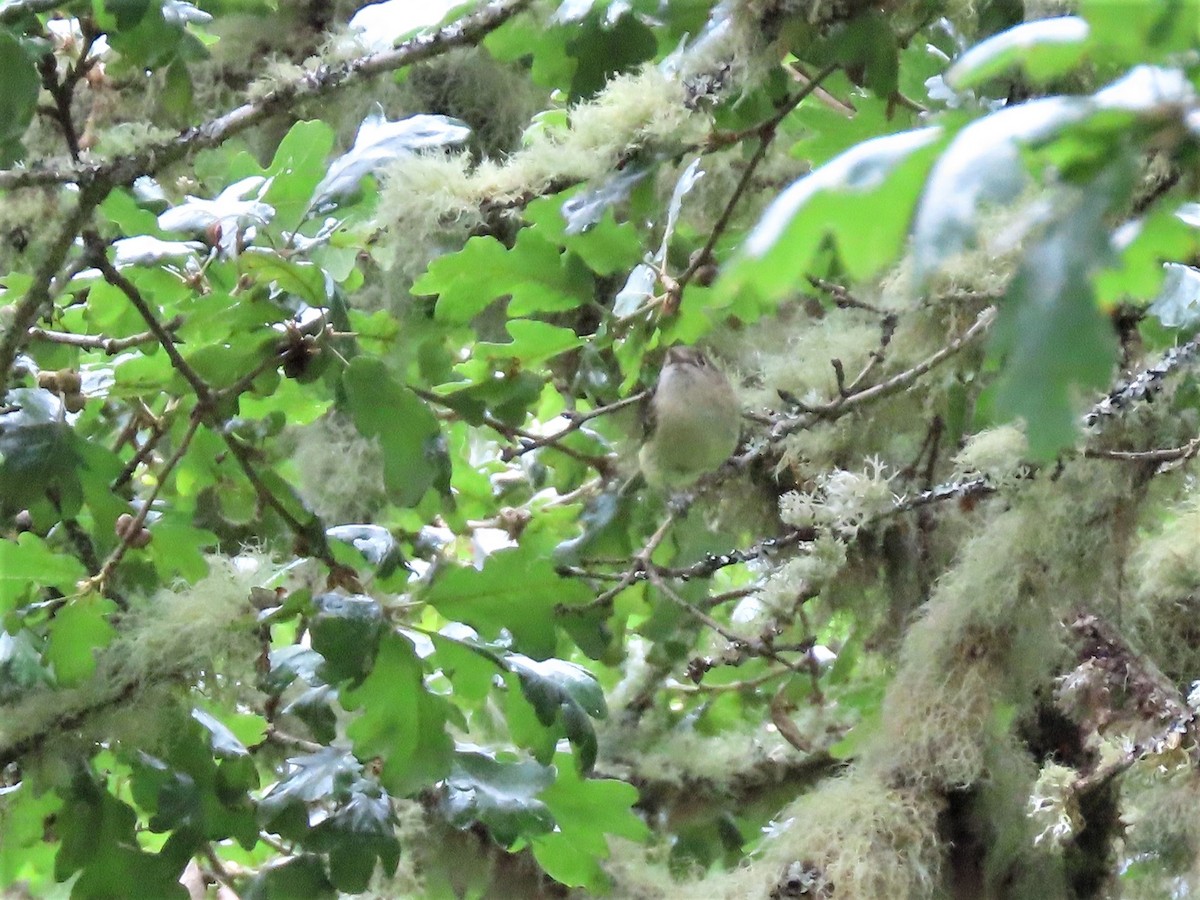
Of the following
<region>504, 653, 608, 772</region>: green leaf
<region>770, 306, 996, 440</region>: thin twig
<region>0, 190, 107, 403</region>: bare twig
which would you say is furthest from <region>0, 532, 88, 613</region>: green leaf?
<region>770, 306, 996, 440</region>: thin twig

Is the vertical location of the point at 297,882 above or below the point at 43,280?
below

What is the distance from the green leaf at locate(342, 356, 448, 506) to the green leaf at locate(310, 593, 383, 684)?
10 centimetres

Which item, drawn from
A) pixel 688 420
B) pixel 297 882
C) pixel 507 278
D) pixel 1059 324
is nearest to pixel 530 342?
pixel 507 278

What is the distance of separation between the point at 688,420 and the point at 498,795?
36 centimetres

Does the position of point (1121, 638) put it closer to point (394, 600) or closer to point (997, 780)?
point (997, 780)

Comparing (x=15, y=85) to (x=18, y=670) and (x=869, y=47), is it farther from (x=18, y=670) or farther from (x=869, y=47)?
(x=869, y=47)

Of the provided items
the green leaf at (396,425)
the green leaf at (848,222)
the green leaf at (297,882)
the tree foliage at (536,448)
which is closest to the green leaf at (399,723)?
the tree foliage at (536,448)

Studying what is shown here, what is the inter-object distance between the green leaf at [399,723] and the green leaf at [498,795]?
62 mm

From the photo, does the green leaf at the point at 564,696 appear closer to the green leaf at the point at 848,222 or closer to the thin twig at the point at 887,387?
the thin twig at the point at 887,387

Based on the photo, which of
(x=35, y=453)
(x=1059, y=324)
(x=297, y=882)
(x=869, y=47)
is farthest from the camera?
(x=297, y=882)

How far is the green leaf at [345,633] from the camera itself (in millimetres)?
845

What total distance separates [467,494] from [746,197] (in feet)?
1.68

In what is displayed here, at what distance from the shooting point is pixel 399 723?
91 centimetres

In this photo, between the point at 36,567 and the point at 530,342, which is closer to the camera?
the point at 36,567
